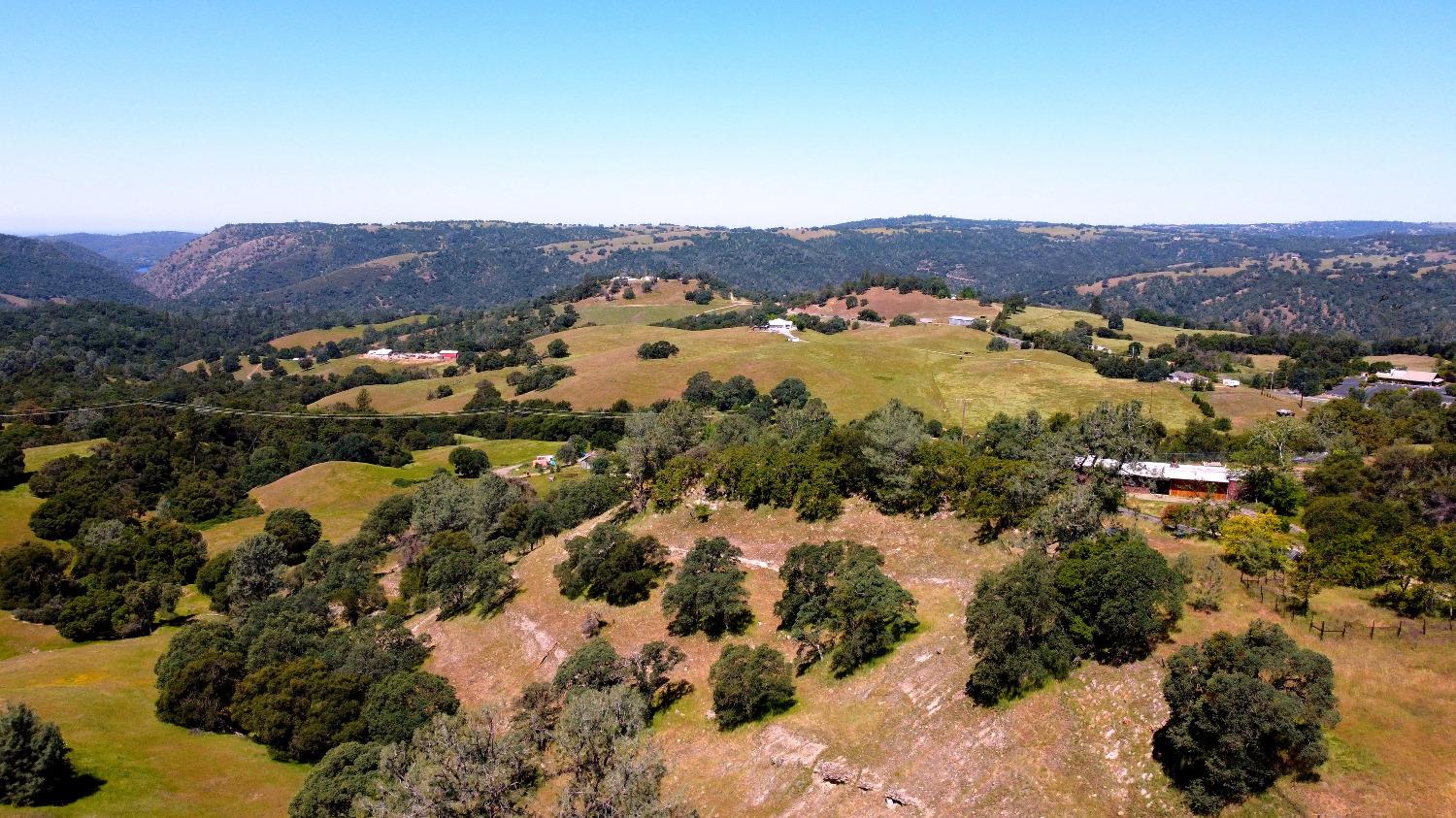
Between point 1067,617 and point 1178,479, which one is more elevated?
point 1067,617

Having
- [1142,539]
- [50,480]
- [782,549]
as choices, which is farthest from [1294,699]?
[50,480]

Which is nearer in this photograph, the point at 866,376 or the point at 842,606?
the point at 842,606

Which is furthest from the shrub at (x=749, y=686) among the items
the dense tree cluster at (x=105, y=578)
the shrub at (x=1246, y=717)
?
the dense tree cluster at (x=105, y=578)

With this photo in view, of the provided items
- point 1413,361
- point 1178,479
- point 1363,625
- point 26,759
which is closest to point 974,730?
point 1363,625

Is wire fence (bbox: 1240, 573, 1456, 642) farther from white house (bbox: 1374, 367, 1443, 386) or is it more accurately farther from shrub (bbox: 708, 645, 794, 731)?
white house (bbox: 1374, 367, 1443, 386)

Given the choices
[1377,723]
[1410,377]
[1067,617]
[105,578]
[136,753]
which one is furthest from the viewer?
[1410,377]

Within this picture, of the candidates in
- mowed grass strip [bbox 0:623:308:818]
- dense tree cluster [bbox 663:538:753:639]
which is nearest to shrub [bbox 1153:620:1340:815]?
dense tree cluster [bbox 663:538:753:639]

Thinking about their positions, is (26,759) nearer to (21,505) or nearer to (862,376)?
(21,505)

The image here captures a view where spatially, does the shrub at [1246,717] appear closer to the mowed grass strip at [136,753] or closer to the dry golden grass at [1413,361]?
the mowed grass strip at [136,753]

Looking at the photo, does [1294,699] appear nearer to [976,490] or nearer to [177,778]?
[976,490]
